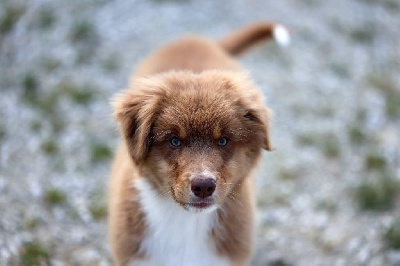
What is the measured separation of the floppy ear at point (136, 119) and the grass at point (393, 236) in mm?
→ 2625

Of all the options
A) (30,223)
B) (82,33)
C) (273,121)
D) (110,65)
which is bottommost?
(30,223)

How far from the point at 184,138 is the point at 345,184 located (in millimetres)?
3229

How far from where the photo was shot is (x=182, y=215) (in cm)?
363

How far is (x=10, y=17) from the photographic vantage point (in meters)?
7.47

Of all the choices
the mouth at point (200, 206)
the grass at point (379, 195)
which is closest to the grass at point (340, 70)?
the grass at point (379, 195)

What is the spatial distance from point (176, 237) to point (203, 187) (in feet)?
2.65

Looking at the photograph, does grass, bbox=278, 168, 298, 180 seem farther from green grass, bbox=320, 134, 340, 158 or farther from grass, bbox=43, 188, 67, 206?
grass, bbox=43, 188, 67, 206

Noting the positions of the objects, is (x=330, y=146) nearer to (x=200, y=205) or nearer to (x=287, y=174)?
(x=287, y=174)

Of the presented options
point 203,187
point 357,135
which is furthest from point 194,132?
point 357,135

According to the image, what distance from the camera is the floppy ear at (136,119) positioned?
3.30 m

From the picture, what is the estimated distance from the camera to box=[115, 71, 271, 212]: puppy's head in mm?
3111

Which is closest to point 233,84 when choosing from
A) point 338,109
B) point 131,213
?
point 131,213

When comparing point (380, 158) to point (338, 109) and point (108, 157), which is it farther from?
point (108, 157)

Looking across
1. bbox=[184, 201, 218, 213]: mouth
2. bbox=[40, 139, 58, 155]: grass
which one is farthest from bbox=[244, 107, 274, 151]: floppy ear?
bbox=[40, 139, 58, 155]: grass
